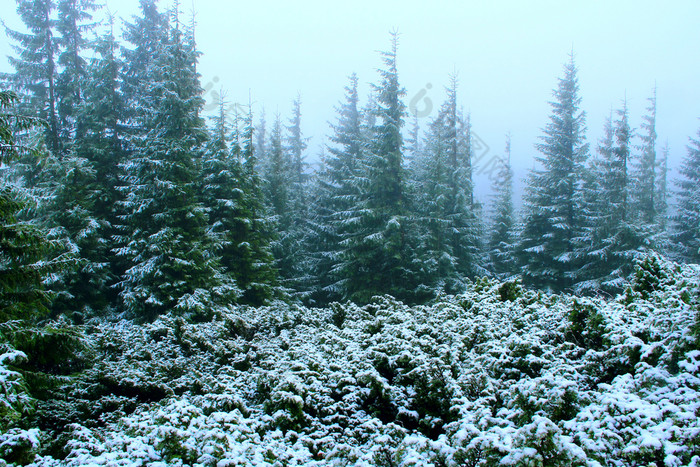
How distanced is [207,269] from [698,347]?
13498 millimetres

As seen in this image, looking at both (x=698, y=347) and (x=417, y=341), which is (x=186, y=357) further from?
(x=698, y=347)

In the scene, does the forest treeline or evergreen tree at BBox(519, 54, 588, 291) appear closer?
the forest treeline

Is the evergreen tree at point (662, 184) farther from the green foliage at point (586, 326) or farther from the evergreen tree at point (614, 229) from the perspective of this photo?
the green foliage at point (586, 326)

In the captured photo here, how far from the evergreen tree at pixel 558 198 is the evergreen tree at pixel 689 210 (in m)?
7.28

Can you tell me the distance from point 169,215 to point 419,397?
1197 centimetres

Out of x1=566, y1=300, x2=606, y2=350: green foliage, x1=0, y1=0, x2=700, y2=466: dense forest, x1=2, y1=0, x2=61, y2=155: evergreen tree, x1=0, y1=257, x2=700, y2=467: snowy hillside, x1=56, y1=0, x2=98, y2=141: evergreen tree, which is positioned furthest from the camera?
x1=56, y1=0, x2=98, y2=141: evergreen tree

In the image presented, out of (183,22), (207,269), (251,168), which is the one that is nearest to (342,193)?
(251,168)

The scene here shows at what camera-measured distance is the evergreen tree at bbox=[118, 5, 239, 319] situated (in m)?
12.9

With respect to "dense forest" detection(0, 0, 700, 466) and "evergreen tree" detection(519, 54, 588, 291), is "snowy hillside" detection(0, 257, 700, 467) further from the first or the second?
"evergreen tree" detection(519, 54, 588, 291)

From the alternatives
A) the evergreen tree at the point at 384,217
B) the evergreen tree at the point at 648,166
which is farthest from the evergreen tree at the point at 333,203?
the evergreen tree at the point at 648,166

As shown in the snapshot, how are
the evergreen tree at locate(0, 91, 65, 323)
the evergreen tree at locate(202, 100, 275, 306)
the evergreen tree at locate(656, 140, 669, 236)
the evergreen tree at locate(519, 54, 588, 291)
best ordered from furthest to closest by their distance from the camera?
the evergreen tree at locate(656, 140, 669, 236) < the evergreen tree at locate(519, 54, 588, 291) < the evergreen tree at locate(202, 100, 275, 306) < the evergreen tree at locate(0, 91, 65, 323)

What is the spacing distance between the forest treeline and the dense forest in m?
0.13

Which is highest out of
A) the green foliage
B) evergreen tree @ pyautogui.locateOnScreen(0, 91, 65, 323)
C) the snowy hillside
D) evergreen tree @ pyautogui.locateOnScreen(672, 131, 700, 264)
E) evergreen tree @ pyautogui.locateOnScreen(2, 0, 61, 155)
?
evergreen tree @ pyautogui.locateOnScreen(2, 0, 61, 155)

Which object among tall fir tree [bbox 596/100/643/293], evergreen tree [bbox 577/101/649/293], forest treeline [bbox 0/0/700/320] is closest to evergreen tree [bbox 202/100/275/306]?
forest treeline [bbox 0/0/700/320]
